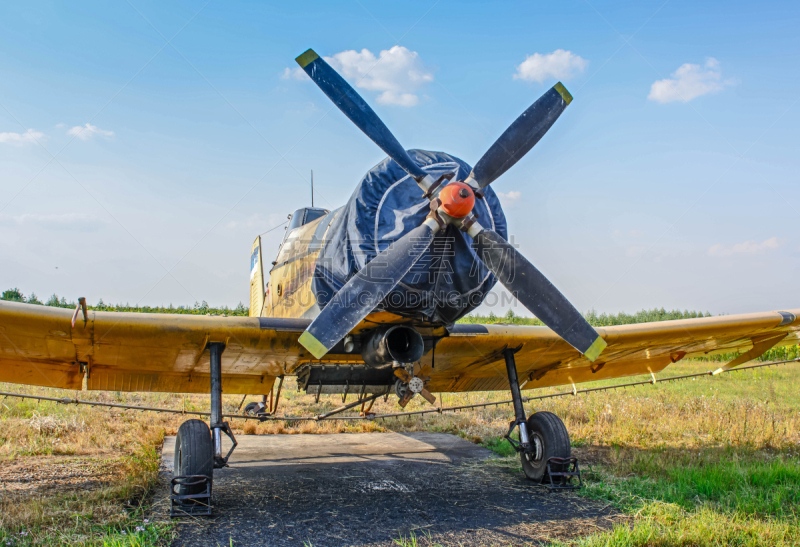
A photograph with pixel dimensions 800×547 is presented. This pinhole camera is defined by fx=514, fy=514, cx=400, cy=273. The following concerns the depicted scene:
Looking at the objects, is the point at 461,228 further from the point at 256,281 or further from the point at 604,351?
the point at 256,281

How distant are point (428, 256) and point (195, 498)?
294 cm

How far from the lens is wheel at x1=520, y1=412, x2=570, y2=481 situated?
559 centimetres

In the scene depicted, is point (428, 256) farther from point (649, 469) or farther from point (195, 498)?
point (649, 469)

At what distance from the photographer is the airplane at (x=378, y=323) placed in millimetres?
4180

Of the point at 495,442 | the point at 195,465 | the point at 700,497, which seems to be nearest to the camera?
the point at 195,465

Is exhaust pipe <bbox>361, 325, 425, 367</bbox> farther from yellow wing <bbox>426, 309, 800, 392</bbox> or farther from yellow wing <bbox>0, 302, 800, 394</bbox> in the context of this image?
yellow wing <bbox>426, 309, 800, 392</bbox>

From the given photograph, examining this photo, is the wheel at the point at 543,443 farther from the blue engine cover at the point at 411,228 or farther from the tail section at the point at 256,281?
the tail section at the point at 256,281

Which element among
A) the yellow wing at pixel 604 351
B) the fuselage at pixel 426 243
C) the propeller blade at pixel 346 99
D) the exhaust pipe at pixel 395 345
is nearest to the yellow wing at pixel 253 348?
the yellow wing at pixel 604 351

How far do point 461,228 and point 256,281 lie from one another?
5.98 m

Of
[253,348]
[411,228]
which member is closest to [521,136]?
[411,228]

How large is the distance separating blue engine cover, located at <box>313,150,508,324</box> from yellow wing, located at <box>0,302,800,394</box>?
1.23 metres

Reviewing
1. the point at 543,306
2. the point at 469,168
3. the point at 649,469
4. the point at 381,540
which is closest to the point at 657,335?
the point at 649,469

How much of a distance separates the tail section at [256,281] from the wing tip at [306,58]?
4920mm

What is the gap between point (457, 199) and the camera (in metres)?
3.93
